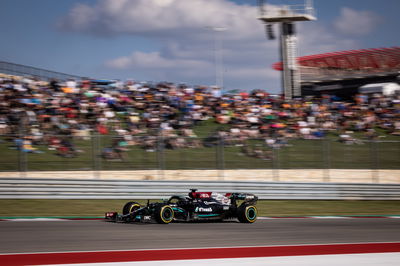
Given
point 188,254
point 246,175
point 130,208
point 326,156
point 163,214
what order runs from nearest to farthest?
1. point 188,254
2. point 163,214
3. point 130,208
4. point 246,175
5. point 326,156

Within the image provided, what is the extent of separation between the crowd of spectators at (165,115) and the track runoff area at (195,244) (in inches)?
209

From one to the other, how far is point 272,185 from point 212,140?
7.80 feet

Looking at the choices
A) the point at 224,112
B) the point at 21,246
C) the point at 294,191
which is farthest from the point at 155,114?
the point at 21,246

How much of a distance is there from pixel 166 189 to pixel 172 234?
21.1 ft

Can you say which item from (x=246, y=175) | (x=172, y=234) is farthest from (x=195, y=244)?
(x=246, y=175)

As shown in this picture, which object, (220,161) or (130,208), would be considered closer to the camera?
(130,208)

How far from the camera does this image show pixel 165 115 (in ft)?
63.9

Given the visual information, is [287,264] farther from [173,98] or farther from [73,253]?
[173,98]

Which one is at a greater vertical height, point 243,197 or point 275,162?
point 275,162

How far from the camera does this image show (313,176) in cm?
1792

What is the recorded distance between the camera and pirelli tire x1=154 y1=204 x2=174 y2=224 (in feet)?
34.6

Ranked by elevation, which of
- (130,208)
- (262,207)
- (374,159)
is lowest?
(262,207)

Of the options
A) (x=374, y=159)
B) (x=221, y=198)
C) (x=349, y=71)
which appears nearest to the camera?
(x=221, y=198)

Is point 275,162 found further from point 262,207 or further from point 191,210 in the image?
point 191,210
